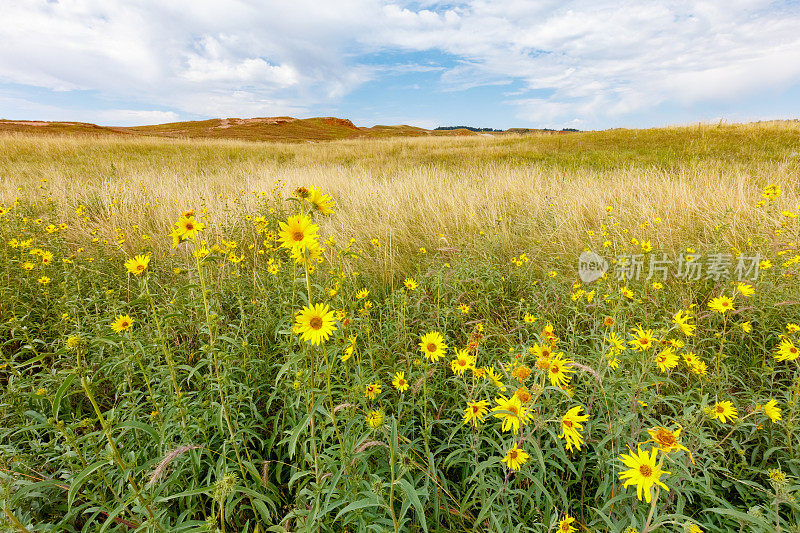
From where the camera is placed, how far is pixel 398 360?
7.03 feet

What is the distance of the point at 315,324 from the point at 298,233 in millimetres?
303

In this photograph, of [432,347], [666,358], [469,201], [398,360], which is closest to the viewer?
[666,358]

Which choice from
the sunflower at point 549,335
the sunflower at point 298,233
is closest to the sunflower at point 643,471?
the sunflower at point 549,335

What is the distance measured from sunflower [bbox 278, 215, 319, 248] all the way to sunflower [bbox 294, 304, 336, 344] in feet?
0.69

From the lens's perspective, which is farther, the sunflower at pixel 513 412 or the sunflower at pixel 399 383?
the sunflower at pixel 399 383

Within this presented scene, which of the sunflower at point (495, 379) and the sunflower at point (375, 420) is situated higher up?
the sunflower at point (375, 420)

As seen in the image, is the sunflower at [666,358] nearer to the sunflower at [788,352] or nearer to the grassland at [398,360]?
the grassland at [398,360]

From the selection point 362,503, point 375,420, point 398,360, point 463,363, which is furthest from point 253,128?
point 362,503

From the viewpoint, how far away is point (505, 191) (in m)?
5.21

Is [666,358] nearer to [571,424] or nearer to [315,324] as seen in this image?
[571,424]

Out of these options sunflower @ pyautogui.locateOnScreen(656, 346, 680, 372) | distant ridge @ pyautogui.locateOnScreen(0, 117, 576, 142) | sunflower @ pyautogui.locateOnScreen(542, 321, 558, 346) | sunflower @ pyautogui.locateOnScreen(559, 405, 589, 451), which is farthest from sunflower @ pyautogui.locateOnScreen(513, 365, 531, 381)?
distant ridge @ pyautogui.locateOnScreen(0, 117, 576, 142)

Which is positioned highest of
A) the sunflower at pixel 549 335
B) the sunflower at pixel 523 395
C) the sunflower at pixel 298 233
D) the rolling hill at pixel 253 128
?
the rolling hill at pixel 253 128

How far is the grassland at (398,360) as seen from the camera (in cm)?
113

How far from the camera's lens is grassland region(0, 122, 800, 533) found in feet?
3.72
